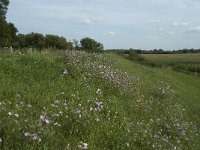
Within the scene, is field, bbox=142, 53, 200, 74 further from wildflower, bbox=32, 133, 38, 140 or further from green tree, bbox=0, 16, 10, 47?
wildflower, bbox=32, 133, 38, 140

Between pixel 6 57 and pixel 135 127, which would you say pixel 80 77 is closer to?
pixel 6 57

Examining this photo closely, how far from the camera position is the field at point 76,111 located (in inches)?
282

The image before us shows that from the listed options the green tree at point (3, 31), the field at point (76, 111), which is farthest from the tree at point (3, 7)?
the field at point (76, 111)

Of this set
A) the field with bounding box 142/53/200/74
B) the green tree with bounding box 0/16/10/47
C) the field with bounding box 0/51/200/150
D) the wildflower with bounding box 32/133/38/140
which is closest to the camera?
the wildflower with bounding box 32/133/38/140

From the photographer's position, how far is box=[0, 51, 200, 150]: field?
23.5ft

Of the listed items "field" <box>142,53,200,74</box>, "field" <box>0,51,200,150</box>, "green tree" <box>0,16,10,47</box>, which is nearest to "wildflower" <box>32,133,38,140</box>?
"field" <box>0,51,200,150</box>

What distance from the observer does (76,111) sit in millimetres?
8656

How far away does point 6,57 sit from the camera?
13672mm

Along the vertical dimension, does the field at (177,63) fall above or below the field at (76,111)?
below

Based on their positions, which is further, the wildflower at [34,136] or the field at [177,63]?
the field at [177,63]

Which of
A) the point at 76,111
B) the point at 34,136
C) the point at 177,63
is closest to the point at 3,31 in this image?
the point at 177,63

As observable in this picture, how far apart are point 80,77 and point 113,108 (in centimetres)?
267

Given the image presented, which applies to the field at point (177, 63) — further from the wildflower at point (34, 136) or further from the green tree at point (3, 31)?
the wildflower at point (34, 136)

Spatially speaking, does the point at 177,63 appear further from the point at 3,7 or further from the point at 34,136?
the point at 34,136
